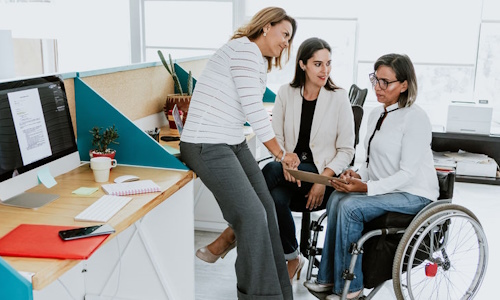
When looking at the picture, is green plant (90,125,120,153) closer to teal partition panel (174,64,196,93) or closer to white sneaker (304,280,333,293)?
white sneaker (304,280,333,293)

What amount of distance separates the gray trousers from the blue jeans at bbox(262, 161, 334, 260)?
0.39 m

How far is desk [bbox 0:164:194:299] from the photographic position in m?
1.96

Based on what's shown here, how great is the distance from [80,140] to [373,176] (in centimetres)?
125

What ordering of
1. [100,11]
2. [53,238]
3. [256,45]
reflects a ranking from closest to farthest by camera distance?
[53,238], [256,45], [100,11]

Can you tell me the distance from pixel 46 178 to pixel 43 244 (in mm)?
526

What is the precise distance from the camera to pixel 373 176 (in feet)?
7.94

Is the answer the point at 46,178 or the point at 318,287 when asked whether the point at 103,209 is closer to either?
the point at 46,178

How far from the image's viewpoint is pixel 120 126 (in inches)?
87.0

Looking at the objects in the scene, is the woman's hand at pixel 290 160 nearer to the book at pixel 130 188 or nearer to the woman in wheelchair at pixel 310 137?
the woman in wheelchair at pixel 310 137

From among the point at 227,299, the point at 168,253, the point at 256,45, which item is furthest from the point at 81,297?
the point at 256,45

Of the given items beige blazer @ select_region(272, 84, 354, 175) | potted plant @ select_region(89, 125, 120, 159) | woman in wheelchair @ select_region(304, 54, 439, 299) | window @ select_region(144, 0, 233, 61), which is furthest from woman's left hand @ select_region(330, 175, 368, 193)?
window @ select_region(144, 0, 233, 61)

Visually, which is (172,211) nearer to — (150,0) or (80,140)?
(80,140)

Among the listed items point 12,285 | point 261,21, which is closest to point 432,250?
point 261,21

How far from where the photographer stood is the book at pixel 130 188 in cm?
189
